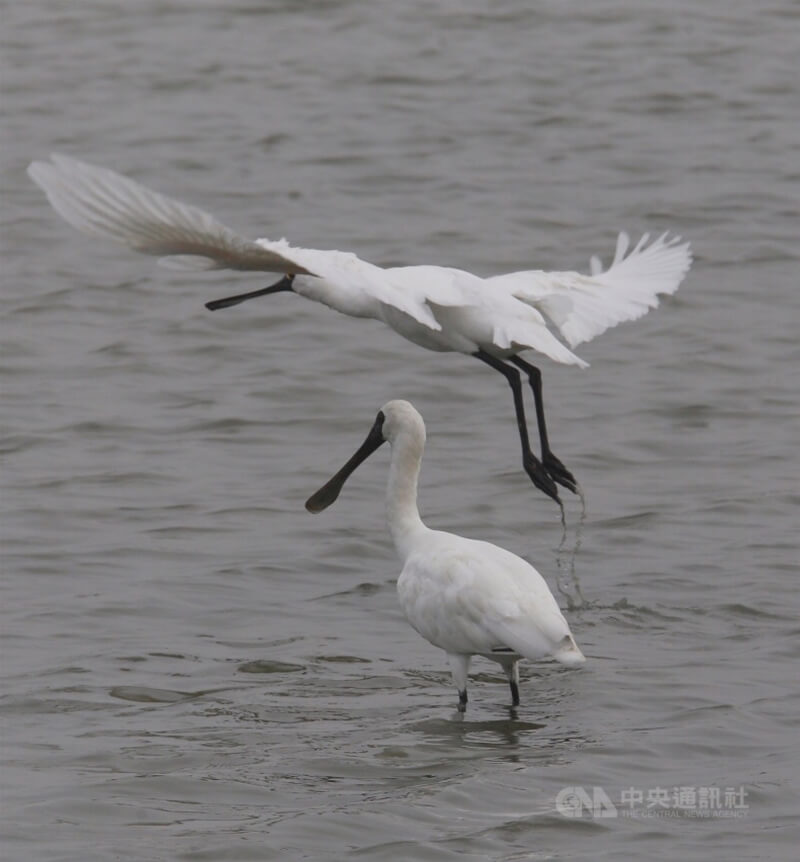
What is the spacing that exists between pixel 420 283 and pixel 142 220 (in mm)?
1826

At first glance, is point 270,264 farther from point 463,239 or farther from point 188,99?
point 188,99

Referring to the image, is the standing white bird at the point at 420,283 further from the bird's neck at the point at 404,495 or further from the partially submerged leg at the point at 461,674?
the partially submerged leg at the point at 461,674

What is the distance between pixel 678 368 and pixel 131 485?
13.8 feet

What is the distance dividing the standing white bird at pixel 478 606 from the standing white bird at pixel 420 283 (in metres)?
0.93

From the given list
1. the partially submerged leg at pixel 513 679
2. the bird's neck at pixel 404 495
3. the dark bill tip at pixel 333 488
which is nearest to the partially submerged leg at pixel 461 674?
the partially submerged leg at pixel 513 679

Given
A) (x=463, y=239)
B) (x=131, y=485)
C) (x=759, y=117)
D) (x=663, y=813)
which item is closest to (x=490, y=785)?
(x=663, y=813)

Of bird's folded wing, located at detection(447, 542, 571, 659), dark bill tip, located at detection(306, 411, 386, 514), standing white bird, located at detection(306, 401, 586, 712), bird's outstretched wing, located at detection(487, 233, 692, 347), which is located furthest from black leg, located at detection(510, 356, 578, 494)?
bird's folded wing, located at detection(447, 542, 571, 659)

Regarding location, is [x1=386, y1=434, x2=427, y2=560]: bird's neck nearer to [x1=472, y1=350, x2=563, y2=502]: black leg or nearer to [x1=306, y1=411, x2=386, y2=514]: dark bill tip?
[x1=472, y1=350, x2=563, y2=502]: black leg

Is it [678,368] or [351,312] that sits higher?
[351,312]

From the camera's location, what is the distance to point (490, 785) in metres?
7.71

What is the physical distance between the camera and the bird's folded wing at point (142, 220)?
7.61 metres

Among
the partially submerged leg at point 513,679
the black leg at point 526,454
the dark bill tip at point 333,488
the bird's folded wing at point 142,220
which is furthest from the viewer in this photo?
the dark bill tip at point 333,488

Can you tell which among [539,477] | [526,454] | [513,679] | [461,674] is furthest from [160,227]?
[539,477]

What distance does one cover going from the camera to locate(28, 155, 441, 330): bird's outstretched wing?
763cm
